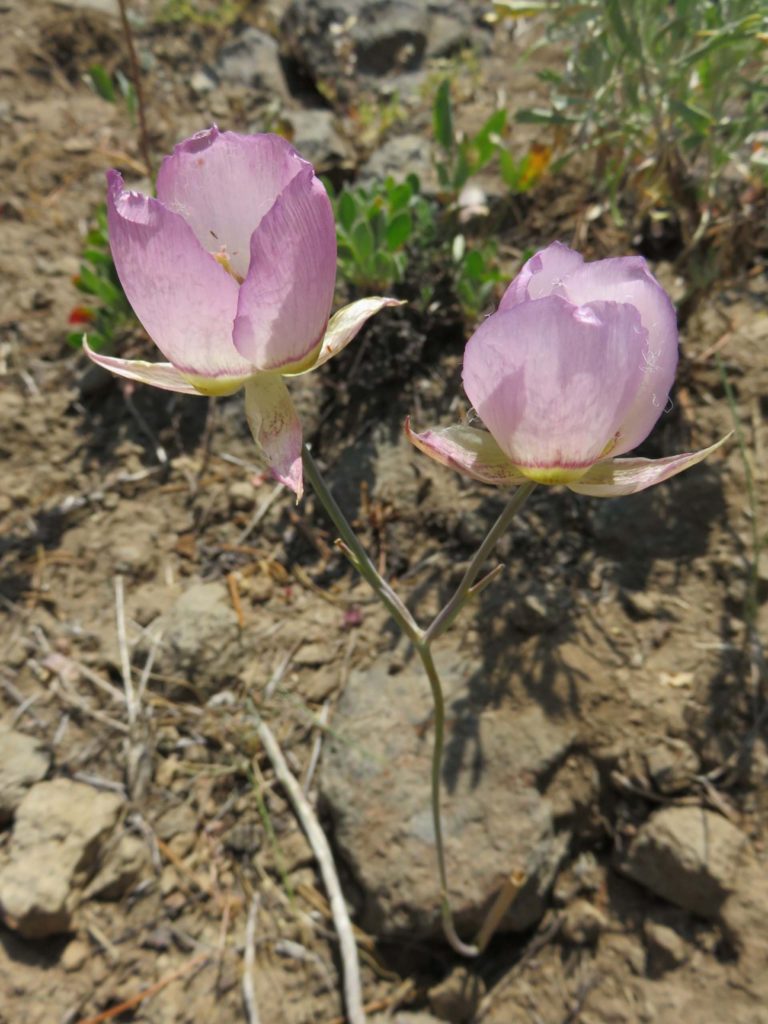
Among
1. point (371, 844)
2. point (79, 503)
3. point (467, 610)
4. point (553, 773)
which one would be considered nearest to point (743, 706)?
point (553, 773)

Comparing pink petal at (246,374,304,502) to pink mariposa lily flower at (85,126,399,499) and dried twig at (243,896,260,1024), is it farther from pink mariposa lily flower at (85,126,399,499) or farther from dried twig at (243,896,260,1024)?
dried twig at (243,896,260,1024)

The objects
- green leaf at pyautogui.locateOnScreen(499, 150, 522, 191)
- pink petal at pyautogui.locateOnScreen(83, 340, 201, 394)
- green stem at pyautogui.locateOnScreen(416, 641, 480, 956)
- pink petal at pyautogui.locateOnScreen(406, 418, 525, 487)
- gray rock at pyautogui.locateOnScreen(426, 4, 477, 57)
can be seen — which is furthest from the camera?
gray rock at pyautogui.locateOnScreen(426, 4, 477, 57)

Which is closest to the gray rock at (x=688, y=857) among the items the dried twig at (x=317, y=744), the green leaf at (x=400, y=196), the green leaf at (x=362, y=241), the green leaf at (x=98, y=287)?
the dried twig at (x=317, y=744)

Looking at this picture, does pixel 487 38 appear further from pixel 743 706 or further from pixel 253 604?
pixel 743 706

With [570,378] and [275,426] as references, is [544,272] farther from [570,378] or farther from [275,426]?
[275,426]

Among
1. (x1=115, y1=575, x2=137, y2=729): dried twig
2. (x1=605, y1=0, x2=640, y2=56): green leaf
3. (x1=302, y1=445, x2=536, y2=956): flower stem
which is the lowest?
(x1=115, y1=575, x2=137, y2=729): dried twig

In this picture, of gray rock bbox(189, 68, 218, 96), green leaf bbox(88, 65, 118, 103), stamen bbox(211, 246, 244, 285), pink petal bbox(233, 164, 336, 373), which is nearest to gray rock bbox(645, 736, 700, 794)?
pink petal bbox(233, 164, 336, 373)

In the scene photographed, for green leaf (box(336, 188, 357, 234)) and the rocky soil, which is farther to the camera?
green leaf (box(336, 188, 357, 234))
